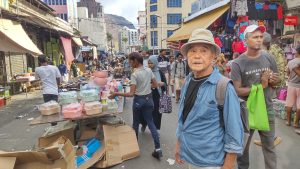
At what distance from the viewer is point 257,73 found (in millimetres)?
3406

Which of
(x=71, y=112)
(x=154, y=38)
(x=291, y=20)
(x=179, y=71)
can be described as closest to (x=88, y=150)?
(x=71, y=112)

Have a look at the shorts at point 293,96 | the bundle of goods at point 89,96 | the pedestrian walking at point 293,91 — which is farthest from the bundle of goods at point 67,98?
the shorts at point 293,96

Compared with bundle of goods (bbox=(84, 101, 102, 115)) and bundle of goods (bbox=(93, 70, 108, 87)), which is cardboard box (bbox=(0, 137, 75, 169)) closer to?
bundle of goods (bbox=(84, 101, 102, 115))

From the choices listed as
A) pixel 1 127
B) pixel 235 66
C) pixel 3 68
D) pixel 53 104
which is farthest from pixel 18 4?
pixel 235 66

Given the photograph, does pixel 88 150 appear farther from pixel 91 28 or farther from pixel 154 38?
pixel 91 28

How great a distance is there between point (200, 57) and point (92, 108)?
3.06 metres

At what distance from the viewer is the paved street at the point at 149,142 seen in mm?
4918

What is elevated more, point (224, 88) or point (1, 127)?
point (224, 88)

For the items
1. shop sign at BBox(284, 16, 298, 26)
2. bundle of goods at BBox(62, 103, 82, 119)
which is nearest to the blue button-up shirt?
bundle of goods at BBox(62, 103, 82, 119)

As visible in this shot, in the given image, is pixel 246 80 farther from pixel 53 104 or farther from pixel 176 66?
pixel 176 66

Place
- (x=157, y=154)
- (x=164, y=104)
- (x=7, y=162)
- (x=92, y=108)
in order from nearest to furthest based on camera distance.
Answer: (x=7, y=162)
(x=92, y=108)
(x=157, y=154)
(x=164, y=104)

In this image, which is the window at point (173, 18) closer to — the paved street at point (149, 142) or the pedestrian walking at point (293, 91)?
the paved street at point (149, 142)

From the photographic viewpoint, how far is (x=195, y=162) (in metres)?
2.41

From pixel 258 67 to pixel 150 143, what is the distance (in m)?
3.30
